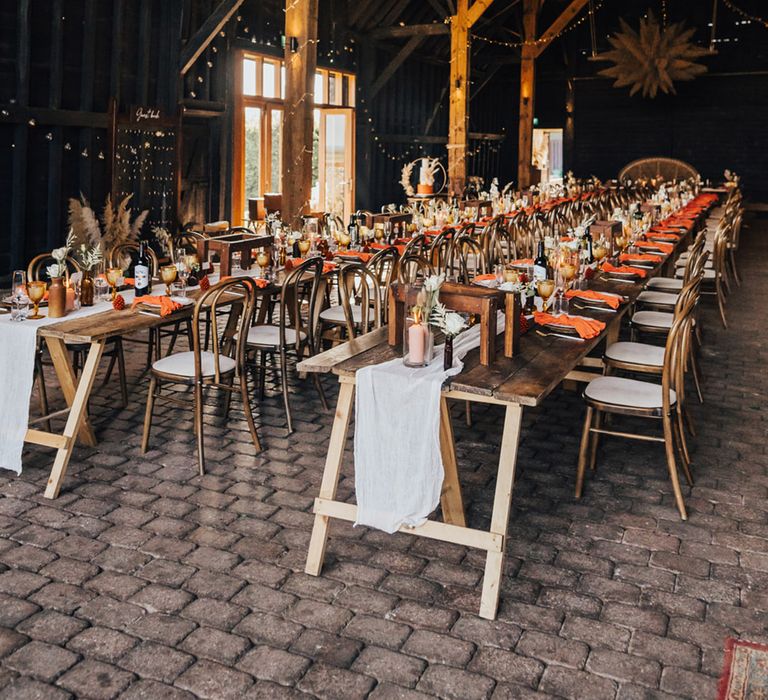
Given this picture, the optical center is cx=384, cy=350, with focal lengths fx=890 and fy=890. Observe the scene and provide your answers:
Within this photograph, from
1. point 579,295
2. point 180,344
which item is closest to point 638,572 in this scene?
point 579,295

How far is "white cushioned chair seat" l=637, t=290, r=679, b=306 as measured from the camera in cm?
673

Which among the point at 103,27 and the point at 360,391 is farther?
the point at 103,27

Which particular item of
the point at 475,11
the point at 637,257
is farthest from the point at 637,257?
the point at 475,11

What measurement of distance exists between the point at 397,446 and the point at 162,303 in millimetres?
1835

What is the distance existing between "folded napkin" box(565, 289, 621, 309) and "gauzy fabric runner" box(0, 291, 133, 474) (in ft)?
9.06

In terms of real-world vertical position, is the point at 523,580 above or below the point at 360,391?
below

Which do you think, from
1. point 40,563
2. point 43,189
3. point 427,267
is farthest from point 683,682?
point 43,189

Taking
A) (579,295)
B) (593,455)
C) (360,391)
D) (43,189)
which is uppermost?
(43,189)

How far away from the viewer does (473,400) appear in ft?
11.1

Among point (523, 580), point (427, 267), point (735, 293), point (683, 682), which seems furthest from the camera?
point (735, 293)

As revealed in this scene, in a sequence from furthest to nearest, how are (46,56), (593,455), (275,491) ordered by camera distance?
1. (46,56)
2. (593,455)
3. (275,491)

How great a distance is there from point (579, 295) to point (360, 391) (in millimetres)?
2182

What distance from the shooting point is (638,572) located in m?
3.37

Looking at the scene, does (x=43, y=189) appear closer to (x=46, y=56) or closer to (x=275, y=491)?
(x=46, y=56)
